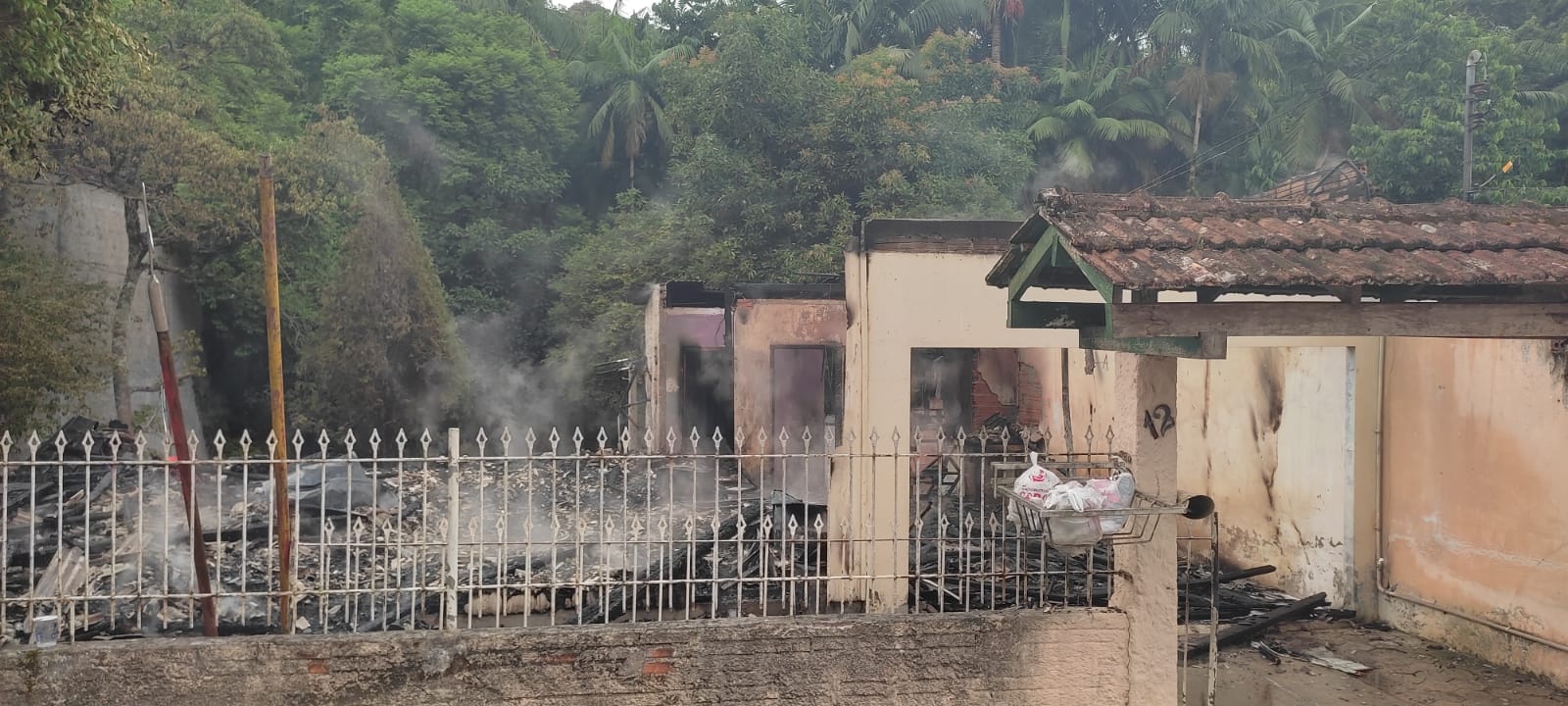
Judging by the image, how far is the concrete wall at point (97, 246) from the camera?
14.4 m

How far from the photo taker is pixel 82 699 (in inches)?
183

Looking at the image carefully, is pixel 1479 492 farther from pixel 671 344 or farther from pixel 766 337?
pixel 671 344

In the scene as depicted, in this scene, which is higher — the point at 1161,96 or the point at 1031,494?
the point at 1161,96

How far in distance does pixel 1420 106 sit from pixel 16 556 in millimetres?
25832

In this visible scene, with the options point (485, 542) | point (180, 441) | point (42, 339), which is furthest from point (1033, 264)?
point (42, 339)

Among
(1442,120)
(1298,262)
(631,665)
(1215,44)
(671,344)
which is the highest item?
(1215,44)

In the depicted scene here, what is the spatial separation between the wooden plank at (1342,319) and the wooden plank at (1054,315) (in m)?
0.84

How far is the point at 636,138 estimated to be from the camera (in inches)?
1201

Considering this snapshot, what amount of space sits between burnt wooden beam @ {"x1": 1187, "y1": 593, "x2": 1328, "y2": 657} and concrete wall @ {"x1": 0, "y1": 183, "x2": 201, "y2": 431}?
12740 millimetres

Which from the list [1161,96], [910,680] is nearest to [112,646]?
[910,680]

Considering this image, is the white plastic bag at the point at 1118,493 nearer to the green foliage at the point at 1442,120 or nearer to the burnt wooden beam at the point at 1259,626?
the burnt wooden beam at the point at 1259,626

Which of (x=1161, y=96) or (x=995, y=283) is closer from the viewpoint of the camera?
(x=995, y=283)

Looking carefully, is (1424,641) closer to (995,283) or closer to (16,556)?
(995,283)

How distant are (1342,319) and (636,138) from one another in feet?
90.4
